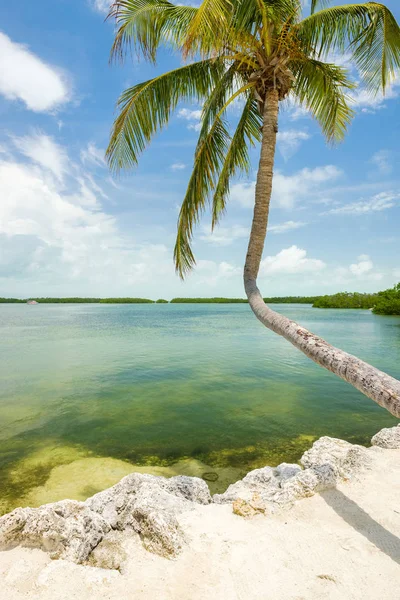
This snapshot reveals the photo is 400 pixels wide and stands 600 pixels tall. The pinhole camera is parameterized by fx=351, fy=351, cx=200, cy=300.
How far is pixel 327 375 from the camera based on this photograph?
12531 millimetres

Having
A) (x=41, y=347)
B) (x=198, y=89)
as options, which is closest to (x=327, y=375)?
(x=198, y=89)

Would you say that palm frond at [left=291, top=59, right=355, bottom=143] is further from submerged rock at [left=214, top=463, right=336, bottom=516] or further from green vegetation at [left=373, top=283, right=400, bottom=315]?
green vegetation at [left=373, top=283, right=400, bottom=315]

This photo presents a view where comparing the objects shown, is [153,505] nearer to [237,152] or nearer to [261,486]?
[261,486]

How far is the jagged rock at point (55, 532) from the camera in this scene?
9.11 feet

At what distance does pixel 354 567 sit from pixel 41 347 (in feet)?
62.0

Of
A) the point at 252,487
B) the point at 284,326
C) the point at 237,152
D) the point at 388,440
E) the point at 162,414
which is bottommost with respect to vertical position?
the point at 162,414

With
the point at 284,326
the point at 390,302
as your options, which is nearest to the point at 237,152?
the point at 284,326

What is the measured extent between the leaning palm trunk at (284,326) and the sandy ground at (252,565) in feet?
4.47

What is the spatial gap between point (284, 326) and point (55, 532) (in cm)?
271

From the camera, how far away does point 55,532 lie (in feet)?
A: 9.62

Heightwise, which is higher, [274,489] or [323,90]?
[323,90]

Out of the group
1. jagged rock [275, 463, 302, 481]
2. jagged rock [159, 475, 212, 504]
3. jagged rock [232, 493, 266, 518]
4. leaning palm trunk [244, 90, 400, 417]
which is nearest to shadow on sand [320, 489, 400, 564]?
jagged rock [275, 463, 302, 481]

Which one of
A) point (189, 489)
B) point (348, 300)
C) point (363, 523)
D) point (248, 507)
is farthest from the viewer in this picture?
point (348, 300)

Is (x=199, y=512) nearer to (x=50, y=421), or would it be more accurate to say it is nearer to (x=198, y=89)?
(x=50, y=421)
